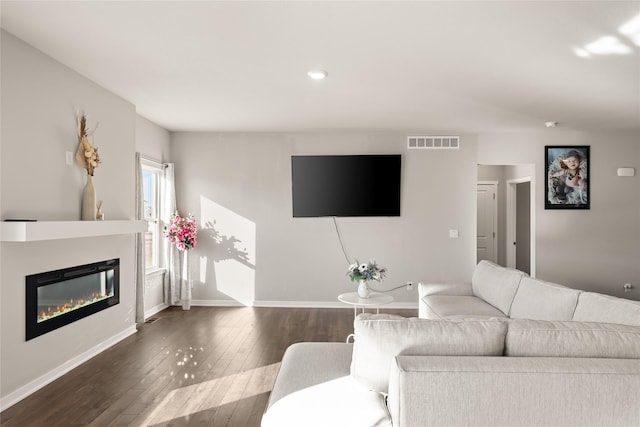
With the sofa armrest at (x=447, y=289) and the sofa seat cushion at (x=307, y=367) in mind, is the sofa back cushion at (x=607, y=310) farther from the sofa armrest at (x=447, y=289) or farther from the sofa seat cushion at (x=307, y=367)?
the sofa armrest at (x=447, y=289)

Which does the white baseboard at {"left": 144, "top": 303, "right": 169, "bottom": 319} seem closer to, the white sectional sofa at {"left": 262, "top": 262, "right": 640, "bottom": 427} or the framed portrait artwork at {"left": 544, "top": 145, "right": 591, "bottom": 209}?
the white sectional sofa at {"left": 262, "top": 262, "right": 640, "bottom": 427}

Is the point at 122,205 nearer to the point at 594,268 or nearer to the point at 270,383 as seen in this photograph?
the point at 270,383

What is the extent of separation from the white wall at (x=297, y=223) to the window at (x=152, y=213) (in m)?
0.39

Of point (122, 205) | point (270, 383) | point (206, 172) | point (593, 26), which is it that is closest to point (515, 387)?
point (270, 383)

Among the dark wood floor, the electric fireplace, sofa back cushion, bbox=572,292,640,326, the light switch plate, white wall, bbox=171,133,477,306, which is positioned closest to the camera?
sofa back cushion, bbox=572,292,640,326

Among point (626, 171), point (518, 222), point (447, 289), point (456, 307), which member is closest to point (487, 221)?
point (518, 222)

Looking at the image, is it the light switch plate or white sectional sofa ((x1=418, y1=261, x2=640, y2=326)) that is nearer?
white sectional sofa ((x1=418, y1=261, x2=640, y2=326))

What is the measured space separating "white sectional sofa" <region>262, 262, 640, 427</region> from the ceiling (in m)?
1.85

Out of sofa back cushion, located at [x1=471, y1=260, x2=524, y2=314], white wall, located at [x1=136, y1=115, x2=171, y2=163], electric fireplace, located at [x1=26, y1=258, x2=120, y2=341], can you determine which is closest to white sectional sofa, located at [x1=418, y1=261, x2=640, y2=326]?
sofa back cushion, located at [x1=471, y1=260, x2=524, y2=314]

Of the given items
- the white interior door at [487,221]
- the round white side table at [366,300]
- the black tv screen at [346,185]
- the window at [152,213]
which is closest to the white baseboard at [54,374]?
the window at [152,213]

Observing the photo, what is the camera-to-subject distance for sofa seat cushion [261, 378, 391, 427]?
1.81 m

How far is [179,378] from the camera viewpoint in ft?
11.7

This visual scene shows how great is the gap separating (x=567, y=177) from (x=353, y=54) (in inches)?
181

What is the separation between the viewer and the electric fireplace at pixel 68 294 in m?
3.32
